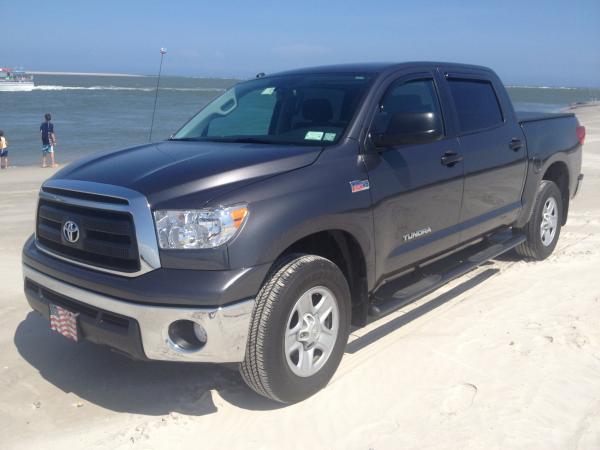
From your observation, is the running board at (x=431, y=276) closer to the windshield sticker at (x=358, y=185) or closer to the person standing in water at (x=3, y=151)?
the windshield sticker at (x=358, y=185)

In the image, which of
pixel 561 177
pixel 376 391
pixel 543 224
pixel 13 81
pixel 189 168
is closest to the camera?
pixel 189 168

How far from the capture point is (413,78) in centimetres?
436

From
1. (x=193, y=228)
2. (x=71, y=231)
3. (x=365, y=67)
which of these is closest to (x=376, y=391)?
(x=193, y=228)

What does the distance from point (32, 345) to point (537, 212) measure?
15.0 feet

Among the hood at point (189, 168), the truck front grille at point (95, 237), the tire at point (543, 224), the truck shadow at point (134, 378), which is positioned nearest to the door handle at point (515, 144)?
the tire at point (543, 224)

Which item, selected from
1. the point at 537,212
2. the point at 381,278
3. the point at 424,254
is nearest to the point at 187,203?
the point at 381,278

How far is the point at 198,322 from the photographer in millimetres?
2908

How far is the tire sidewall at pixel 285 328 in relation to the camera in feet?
10.1

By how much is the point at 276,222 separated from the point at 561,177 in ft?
14.4

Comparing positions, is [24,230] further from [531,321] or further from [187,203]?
[531,321]

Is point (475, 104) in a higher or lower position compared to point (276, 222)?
higher

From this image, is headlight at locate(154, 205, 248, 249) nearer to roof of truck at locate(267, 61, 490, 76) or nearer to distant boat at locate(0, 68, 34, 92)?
roof of truck at locate(267, 61, 490, 76)

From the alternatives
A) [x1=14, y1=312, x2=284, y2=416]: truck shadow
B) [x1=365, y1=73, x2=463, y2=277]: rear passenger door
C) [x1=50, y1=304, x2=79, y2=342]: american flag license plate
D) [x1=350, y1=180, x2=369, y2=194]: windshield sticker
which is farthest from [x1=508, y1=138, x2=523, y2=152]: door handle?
[x1=50, y1=304, x2=79, y2=342]: american flag license plate

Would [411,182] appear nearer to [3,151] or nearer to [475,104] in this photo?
[475,104]
